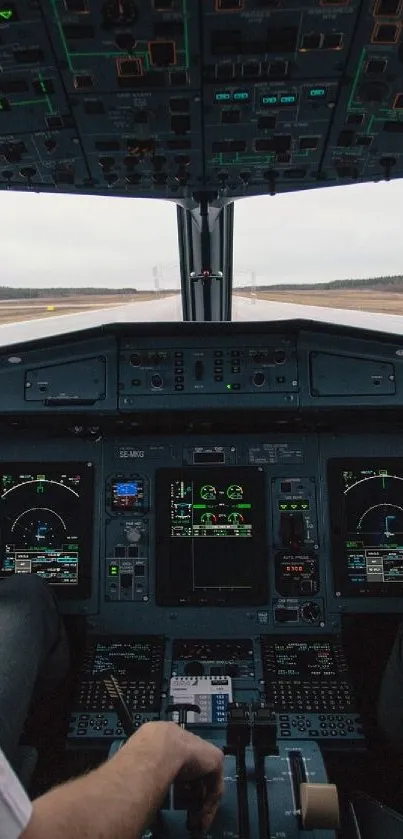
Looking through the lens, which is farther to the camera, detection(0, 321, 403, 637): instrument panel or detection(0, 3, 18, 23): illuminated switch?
detection(0, 321, 403, 637): instrument panel

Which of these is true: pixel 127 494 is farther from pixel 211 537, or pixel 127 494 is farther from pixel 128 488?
pixel 211 537

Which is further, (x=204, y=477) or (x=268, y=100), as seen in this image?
(x=204, y=477)

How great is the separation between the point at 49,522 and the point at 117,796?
226 centimetres

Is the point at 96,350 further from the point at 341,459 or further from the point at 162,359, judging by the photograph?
the point at 341,459

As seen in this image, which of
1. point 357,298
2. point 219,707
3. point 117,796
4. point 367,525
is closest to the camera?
point 117,796

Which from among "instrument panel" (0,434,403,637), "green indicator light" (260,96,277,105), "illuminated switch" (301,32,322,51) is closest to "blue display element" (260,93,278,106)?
"green indicator light" (260,96,277,105)

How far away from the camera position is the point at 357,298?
178 inches

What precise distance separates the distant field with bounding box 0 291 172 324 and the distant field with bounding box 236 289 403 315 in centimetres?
72

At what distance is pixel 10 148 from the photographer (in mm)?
2492

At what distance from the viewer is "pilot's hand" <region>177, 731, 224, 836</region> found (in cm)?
129

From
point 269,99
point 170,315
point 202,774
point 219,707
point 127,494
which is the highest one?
point 170,315

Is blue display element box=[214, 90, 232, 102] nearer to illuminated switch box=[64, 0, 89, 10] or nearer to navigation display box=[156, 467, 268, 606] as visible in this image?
illuminated switch box=[64, 0, 89, 10]

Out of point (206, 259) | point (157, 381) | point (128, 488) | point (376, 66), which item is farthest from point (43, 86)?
point (206, 259)

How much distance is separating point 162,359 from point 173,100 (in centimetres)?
114
